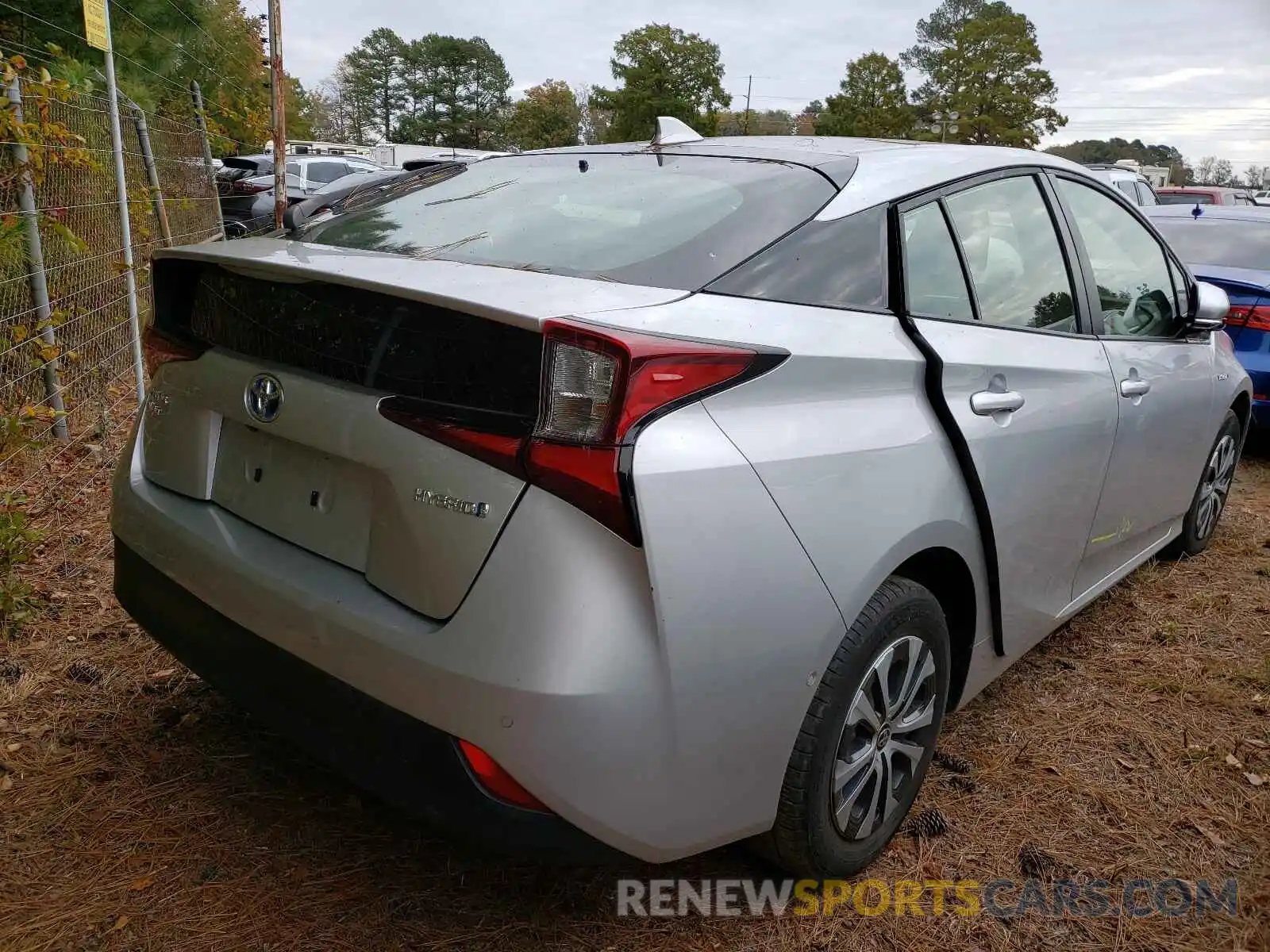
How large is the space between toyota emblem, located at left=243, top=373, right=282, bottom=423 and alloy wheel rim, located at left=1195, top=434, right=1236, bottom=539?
3.65m

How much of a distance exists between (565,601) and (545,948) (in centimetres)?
87

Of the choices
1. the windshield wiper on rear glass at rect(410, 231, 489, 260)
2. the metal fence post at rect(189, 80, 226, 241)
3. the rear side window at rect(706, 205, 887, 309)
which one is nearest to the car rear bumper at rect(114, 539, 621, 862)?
the windshield wiper on rear glass at rect(410, 231, 489, 260)

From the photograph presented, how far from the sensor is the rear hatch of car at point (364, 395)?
1.58 m

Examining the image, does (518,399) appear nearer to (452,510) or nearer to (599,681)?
(452,510)

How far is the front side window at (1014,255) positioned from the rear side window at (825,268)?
42 centimetres

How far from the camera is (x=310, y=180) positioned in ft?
58.2

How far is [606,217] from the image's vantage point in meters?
2.21

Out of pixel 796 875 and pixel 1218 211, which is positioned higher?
pixel 1218 211

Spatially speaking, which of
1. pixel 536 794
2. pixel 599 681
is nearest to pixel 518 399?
pixel 599 681

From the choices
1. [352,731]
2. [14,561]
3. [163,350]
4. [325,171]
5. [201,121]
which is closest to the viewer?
[352,731]

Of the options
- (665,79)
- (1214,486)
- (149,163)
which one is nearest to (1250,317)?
(1214,486)

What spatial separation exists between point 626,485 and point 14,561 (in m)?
2.86

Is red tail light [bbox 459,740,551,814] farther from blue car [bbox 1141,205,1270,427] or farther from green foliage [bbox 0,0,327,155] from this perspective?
green foliage [bbox 0,0,327,155]

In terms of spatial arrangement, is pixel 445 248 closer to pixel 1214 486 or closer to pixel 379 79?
pixel 1214 486
